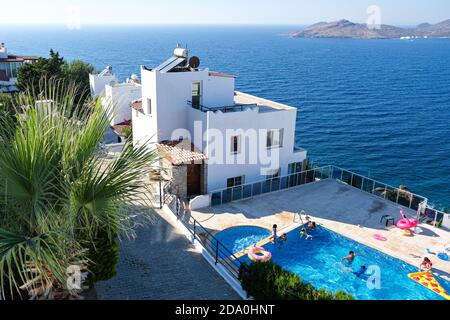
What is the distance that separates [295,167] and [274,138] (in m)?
3.49

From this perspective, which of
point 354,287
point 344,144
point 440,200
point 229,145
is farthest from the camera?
point 344,144

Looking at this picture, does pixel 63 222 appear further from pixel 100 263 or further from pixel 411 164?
pixel 411 164

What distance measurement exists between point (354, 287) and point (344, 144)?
126ft

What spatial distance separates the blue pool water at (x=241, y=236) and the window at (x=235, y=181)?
5.22 m

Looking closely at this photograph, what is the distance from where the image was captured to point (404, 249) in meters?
21.6

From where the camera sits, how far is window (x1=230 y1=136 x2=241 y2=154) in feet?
87.7

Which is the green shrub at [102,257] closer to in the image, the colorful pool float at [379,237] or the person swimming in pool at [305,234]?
the person swimming in pool at [305,234]

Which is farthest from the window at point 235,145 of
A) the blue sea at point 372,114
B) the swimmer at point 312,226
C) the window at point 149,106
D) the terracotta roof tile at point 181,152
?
the blue sea at point 372,114

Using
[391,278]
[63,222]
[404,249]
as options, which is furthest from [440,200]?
[63,222]

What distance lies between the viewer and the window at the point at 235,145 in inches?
1052

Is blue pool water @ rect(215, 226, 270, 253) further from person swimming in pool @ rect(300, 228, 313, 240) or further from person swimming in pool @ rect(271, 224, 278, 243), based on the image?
person swimming in pool @ rect(300, 228, 313, 240)

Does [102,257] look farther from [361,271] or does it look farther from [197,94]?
[197,94]

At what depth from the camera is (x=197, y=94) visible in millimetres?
28453

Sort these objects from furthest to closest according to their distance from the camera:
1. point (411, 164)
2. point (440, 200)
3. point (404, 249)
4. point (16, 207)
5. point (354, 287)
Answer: point (411, 164), point (440, 200), point (404, 249), point (354, 287), point (16, 207)
